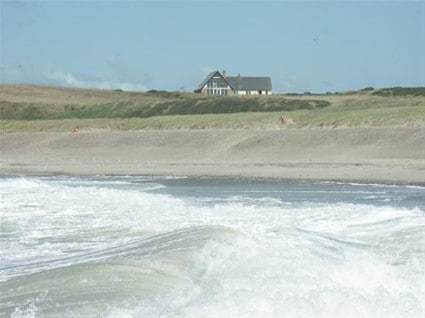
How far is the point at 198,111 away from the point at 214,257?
43164 mm

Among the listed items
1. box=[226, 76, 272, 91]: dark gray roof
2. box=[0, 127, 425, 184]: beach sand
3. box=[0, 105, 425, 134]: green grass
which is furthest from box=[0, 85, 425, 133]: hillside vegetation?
box=[226, 76, 272, 91]: dark gray roof

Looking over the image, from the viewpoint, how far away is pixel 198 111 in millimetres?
52938

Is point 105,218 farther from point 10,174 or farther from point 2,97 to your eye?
point 2,97

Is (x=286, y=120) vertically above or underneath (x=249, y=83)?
underneath

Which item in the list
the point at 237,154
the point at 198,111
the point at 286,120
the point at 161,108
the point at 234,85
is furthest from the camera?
the point at 234,85

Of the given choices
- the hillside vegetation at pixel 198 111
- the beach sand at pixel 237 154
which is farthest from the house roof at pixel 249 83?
the beach sand at pixel 237 154

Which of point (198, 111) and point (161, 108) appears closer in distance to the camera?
point (198, 111)

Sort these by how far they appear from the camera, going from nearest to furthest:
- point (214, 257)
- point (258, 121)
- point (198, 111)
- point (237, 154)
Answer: point (214, 257), point (237, 154), point (258, 121), point (198, 111)

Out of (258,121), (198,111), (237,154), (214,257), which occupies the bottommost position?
(237,154)

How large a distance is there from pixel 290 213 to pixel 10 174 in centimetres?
1745

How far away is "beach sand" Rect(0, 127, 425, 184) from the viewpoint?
26703mm

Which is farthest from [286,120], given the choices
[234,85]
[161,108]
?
[234,85]

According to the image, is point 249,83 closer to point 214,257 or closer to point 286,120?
point 286,120

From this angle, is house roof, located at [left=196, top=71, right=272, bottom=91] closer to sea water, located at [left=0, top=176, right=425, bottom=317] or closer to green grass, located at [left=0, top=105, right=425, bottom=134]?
green grass, located at [left=0, top=105, right=425, bottom=134]
